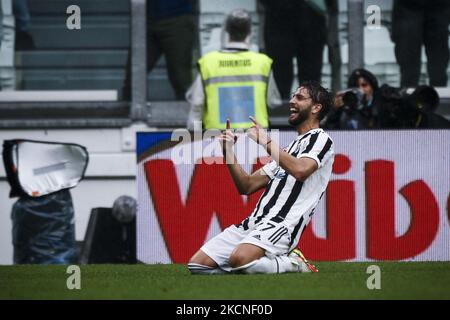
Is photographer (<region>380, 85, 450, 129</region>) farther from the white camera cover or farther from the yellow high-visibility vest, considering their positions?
the white camera cover

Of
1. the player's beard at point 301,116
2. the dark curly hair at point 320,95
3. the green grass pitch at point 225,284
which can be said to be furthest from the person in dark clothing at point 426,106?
the player's beard at point 301,116

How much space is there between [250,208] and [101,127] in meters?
2.84

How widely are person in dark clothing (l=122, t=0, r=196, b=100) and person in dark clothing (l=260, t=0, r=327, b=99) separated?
0.82 m

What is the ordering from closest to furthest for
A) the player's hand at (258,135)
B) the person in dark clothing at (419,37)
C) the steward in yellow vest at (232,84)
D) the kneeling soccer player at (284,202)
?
the player's hand at (258,135)
the kneeling soccer player at (284,202)
the steward in yellow vest at (232,84)
the person in dark clothing at (419,37)

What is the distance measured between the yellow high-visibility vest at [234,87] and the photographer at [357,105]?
0.69 meters

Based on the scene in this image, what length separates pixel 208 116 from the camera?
1188 cm

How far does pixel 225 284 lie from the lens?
8.48 meters

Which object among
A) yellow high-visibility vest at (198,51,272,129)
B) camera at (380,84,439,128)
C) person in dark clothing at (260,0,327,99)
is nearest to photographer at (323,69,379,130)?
camera at (380,84,439,128)

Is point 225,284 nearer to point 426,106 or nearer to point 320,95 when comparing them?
point 320,95

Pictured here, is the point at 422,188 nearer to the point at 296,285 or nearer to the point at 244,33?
the point at 244,33

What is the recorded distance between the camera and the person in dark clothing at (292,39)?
45.5 ft

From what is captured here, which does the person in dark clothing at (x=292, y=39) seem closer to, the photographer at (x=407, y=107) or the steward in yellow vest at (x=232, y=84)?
the photographer at (x=407, y=107)

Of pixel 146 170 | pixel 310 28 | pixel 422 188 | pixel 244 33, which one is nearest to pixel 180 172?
pixel 146 170

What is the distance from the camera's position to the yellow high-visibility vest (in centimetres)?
1185
